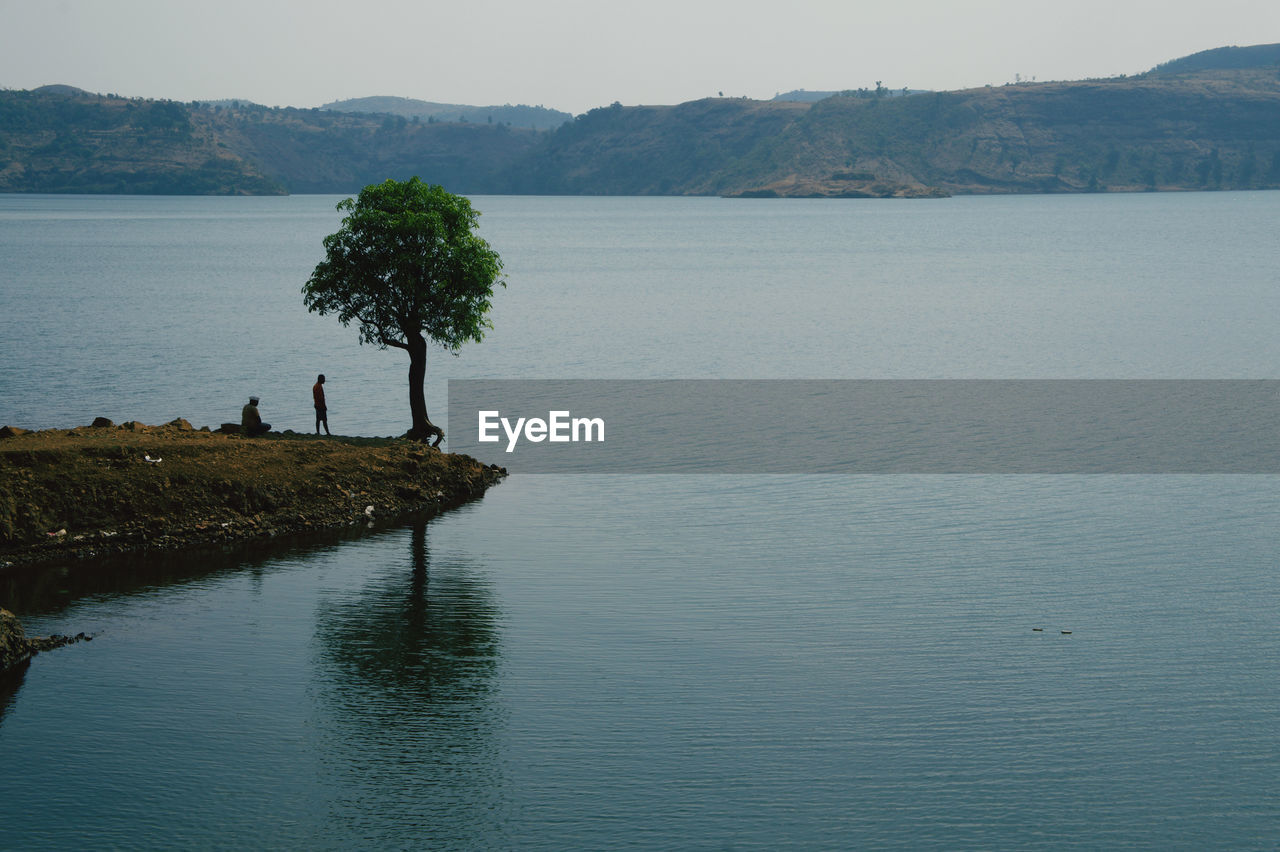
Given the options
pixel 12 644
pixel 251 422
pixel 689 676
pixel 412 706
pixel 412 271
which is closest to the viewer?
pixel 412 706

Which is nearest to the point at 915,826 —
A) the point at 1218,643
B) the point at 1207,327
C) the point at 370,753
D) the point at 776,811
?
the point at 776,811

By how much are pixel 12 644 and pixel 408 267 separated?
978 inches

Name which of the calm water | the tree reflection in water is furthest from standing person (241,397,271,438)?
the tree reflection in water

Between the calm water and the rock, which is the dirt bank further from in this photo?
the rock

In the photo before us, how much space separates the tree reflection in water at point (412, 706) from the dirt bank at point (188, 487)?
6928mm

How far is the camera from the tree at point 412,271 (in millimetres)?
51219

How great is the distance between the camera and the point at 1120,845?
21766 millimetres

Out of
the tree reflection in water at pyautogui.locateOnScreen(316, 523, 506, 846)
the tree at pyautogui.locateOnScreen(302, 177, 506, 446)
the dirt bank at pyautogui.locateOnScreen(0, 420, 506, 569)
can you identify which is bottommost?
the tree reflection in water at pyautogui.locateOnScreen(316, 523, 506, 846)

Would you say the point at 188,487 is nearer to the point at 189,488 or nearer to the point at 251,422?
the point at 189,488

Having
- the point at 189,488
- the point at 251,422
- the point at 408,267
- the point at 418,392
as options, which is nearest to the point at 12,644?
the point at 189,488

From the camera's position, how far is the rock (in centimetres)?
2964

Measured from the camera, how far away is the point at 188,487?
4178 centimetres

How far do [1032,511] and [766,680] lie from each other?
20.2 meters

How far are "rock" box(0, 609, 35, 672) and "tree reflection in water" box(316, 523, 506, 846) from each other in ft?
22.5
